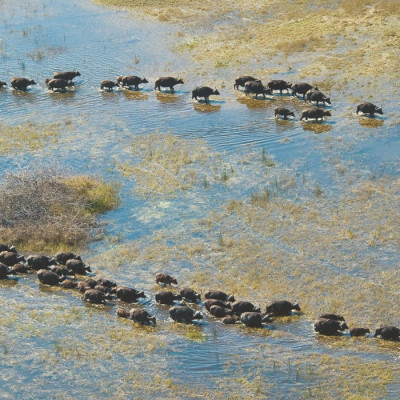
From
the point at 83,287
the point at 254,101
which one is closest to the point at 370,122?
the point at 254,101

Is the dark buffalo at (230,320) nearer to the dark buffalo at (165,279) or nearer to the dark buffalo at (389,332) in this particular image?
the dark buffalo at (165,279)

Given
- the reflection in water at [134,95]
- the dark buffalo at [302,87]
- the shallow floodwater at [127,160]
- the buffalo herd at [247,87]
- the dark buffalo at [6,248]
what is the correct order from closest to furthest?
1. the shallow floodwater at [127,160]
2. the dark buffalo at [6,248]
3. the buffalo herd at [247,87]
4. the dark buffalo at [302,87]
5. the reflection in water at [134,95]

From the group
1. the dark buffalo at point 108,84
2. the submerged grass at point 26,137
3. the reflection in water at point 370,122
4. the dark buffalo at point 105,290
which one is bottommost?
the dark buffalo at point 105,290

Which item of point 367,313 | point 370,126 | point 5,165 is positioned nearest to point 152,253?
point 367,313

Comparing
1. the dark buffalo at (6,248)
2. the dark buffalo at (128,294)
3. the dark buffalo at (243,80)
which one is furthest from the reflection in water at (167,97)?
the dark buffalo at (128,294)

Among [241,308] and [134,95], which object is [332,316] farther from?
[134,95]

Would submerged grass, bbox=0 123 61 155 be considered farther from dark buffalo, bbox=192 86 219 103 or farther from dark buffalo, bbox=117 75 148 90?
dark buffalo, bbox=192 86 219 103
